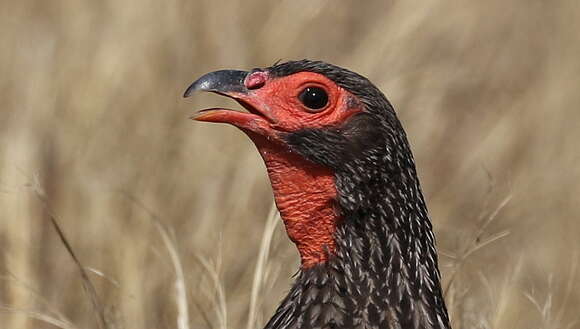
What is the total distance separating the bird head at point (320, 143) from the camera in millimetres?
3959

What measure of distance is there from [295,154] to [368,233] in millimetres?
256

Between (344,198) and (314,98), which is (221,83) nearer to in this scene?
(314,98)

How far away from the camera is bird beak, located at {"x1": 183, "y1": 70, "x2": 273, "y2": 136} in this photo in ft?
13.0

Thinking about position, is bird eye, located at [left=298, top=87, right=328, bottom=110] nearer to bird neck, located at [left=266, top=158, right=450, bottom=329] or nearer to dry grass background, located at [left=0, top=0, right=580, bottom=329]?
bird neck, located at [left=266, top=158, right=450, bottom=329]

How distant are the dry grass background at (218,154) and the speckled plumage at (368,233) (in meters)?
0.73

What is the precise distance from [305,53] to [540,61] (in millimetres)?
1465

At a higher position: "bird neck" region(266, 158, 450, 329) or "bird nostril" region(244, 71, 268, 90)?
"bird nostril" region(244, 71, 268, 90)

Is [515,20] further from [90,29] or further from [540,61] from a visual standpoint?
[90,29]

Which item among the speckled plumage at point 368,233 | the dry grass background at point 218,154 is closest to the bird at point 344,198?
the speckled plumage at point 368,233

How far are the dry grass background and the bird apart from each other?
0.73 metres

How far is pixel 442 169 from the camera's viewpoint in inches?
295

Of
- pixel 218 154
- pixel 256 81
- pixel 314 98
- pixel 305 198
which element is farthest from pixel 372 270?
pixel 218 154

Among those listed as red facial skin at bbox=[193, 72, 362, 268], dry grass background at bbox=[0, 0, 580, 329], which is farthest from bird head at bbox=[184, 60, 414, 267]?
dry grass background at bbox=[0, 0, 580, 329]

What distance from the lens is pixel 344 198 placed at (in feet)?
12.9
